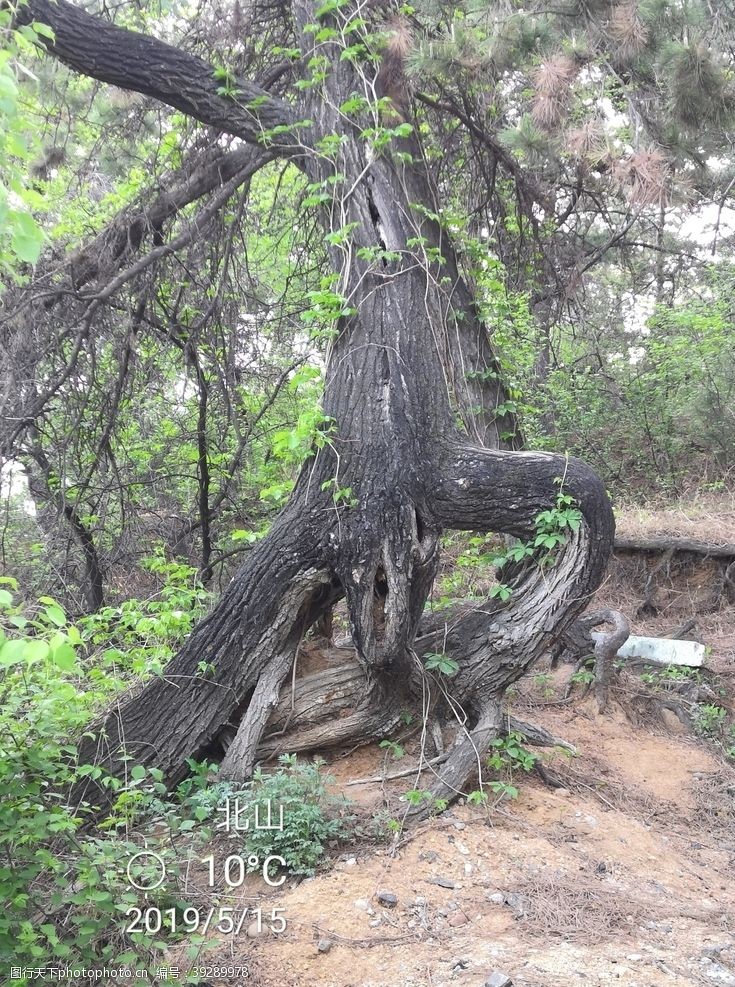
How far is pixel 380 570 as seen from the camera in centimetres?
440

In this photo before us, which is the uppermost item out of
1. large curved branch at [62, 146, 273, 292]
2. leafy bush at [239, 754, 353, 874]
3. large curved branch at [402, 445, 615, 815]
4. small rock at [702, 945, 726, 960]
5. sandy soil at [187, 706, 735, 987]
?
large curved branch at [62, 146, 273, 292]

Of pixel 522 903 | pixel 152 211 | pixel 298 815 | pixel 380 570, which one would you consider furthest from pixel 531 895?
pixel 152 211

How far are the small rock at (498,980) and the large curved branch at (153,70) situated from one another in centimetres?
508

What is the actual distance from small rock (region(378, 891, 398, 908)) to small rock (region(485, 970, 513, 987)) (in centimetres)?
70

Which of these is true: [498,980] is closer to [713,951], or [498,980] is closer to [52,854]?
[713,951]

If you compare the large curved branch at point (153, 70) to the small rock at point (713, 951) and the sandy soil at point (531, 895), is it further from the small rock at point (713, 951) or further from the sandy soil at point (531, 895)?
the small rock at point (713, 951)

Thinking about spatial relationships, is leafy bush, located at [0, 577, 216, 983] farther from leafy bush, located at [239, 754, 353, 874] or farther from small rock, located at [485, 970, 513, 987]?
small rock, located at [485, 970, 513, 987]

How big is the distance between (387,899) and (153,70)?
200 inches

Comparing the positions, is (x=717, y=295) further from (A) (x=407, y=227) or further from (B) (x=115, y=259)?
(B) (x=115, y=259)

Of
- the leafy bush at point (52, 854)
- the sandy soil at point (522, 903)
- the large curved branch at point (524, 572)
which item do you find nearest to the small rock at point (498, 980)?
the sandy soil at point (522, 903)

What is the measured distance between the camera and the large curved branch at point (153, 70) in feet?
16.5

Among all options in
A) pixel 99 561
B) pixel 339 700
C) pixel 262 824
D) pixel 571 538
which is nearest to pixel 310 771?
pixel 262 824

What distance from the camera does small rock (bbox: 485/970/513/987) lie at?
111 inches

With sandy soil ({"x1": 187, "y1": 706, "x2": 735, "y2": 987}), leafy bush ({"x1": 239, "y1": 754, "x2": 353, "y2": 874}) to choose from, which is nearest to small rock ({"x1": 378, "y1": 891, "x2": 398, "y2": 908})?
sandy soil ({"x1": 187, "y1": 706, "x2": 735, "y2": 987})
